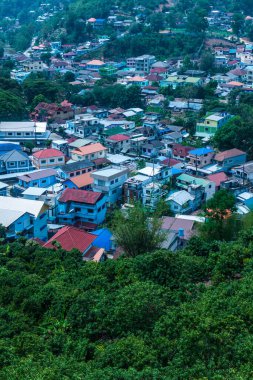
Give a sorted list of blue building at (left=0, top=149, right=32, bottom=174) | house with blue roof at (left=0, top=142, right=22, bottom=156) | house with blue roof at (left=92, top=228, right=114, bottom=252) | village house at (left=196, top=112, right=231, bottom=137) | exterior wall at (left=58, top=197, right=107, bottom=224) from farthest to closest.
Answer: village house at (left=196, top=112, right=231, bottom=137)
house with blue roof at (left=0, top=142, right=22, bottom=156)
blue building at (left=0, top=149, right=32, bottom=174)
exterior wall at (left=58, top=197, right=107, bottom=224)
house with blue roof at (left=92, top=228, right=114, bottom=252)

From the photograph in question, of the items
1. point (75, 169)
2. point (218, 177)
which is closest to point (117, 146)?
point (75, 169)

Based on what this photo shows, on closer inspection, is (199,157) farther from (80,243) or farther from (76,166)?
(80,243)

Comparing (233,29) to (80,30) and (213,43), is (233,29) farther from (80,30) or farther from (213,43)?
(80,30)

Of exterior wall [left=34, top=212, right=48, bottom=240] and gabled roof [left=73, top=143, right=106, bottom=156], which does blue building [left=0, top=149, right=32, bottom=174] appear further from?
exterior wall [left=34, top=212, right=48, bottom=240]

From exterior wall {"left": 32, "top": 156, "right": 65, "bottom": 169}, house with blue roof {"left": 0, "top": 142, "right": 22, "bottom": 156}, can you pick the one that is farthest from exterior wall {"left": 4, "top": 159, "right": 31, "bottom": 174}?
house with blue roof {"left": 0, "top": 142, "right": 22, "bottom": 156}

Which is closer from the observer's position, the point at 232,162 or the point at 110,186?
the point at 110,186

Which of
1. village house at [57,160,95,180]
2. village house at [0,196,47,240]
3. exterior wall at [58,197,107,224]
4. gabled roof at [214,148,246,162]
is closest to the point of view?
village house at [0,196,47,240]
